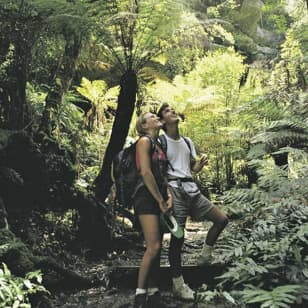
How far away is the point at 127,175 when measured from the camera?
2623 millimetres

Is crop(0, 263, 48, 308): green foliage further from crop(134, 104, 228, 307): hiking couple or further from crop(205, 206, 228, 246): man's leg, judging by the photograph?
crop(205, 206, 228, 246): man's leg

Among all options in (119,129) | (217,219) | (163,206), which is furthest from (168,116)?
(119,129)

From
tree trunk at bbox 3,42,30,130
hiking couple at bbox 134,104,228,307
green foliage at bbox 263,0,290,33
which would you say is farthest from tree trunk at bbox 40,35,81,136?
green foliage at bbox 263,0,290,33

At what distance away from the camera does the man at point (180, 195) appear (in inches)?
112

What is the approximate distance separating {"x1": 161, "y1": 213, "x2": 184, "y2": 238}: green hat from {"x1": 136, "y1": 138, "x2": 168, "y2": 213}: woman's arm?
14cm

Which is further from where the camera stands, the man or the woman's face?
the man

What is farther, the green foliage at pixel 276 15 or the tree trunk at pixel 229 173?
the green foliage at pixel 276 15

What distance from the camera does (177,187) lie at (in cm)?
284

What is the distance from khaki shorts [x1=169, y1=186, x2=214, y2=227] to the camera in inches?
112

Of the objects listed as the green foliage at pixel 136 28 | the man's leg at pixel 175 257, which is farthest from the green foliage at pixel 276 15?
the man's leg at pixel 175 257

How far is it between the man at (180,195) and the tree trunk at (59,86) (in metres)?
2.29

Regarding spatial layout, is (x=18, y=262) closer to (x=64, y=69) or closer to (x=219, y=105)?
(x=64, y=69)

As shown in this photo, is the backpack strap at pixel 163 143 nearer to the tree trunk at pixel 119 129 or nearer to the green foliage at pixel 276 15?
the tree trunk at pixel 119 129

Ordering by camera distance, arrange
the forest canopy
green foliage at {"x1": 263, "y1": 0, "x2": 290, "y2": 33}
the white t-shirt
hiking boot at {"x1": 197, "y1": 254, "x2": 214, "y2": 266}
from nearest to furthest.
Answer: the forest canopy
the white t-shirt
hiking boot at {"x1": 197, "y1": 254, "x2": 214, "y2": 266}
green foliage at {"x1": 263, "y1": 0, "x2": 290, "y2": 33}
